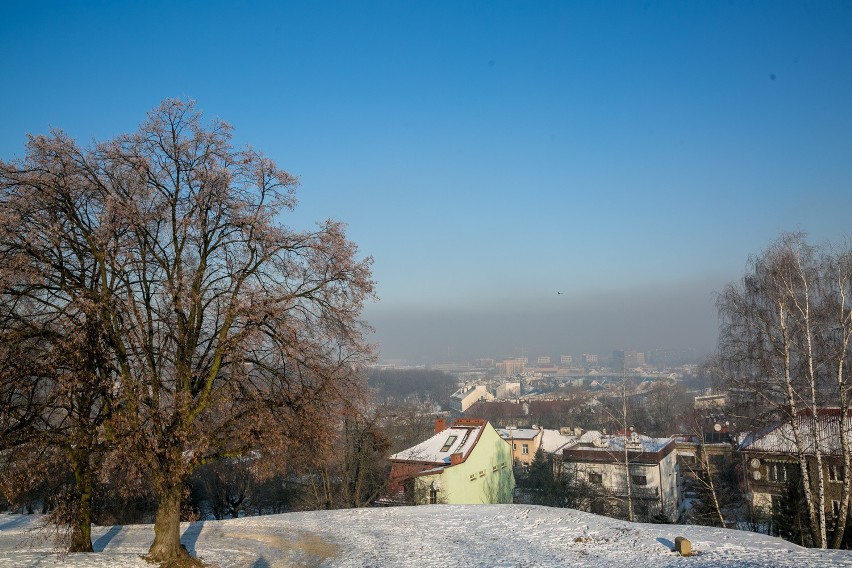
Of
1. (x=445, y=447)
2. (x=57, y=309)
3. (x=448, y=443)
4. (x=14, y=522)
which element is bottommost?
(x=445, y=447)

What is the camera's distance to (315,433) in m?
14.5

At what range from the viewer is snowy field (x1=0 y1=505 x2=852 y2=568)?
14.0 m

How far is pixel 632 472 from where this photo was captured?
148 ft

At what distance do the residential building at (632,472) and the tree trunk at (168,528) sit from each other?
32.9 meters

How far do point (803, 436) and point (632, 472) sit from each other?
2197cm

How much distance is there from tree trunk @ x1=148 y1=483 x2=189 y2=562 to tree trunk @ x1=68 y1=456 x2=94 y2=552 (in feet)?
5.96

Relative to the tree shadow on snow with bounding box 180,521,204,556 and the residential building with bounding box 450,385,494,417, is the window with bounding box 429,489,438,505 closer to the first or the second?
the tree shadow on snow with bounding box 180,521,204,556

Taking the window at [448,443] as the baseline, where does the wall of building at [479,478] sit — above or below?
below

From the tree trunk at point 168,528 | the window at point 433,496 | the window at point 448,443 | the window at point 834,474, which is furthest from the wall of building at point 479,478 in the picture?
the tree trunk at point 168,528

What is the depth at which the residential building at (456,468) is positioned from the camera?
33.8 m

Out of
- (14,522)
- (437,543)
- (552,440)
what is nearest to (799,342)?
(437,543)

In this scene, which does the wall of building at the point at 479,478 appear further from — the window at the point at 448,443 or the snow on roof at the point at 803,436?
the snow on roof at the point at 803,436

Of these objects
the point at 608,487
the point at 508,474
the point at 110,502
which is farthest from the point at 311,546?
the point at 608,487

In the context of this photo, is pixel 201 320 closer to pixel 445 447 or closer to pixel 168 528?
pixel 168 528
